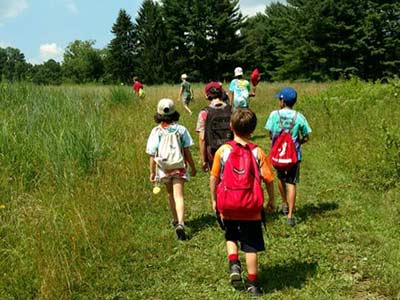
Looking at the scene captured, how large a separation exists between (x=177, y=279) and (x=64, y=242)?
1.26 metres

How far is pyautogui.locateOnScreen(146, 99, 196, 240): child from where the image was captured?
592 centimetres

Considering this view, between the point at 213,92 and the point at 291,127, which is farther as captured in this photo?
the point at 213,92

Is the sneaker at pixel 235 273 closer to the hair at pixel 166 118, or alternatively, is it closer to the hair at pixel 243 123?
the hair at pixel 243 123

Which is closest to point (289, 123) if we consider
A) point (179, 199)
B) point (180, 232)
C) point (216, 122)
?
point (216, 122)

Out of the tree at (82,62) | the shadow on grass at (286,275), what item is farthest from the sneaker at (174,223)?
the tree at (82,62)

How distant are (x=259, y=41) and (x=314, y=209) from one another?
67.2 metres

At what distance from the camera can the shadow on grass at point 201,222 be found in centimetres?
635

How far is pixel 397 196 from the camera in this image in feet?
22.8

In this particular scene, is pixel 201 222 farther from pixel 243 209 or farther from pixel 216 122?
pixel 243 209

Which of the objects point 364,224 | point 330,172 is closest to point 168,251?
point 364,224

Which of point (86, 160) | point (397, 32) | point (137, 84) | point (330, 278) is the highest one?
point (397, 32)

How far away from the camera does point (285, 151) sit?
6145mm

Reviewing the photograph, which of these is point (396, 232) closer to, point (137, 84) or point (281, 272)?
point (281, 272)

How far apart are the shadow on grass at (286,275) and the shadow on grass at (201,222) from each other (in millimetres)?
1498
